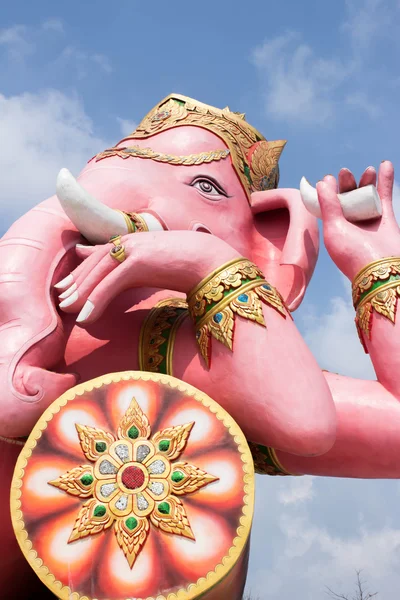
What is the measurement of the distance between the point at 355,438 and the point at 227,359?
0.79 meters

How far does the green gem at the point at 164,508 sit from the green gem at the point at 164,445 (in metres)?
0.24

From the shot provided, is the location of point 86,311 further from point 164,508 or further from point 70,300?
point 164,508

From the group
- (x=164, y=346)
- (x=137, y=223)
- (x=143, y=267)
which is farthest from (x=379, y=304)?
(x=137, y=223)

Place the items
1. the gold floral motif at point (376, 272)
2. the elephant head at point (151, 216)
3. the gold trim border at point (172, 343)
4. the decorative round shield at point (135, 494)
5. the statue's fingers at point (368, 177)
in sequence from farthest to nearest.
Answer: the statue's fingers at point (368, 177) → the gold floral motif at point (376, 272) → the gold trim border at point (172, 343) → the elephant head at point (151, 216) → the decorative round shield at point (135, 494)

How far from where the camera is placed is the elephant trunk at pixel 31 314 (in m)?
3.47

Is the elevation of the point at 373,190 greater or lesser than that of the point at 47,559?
greater

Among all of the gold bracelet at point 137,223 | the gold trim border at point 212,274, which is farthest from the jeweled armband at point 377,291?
the gold bracelet at point 137,223

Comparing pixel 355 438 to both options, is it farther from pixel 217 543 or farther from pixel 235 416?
pixel 217 543

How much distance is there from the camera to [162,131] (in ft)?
16.4

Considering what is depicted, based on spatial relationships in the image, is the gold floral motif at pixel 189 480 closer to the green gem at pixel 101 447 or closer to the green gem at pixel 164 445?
the green gem at pixel 164 445

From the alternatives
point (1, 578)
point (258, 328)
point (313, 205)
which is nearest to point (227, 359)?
point (258, 328)

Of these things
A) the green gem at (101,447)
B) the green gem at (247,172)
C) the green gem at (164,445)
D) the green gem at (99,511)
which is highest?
the green gem at (247,172)

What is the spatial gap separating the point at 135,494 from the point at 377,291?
1.67m

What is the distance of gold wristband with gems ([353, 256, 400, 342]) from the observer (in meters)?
3.95
